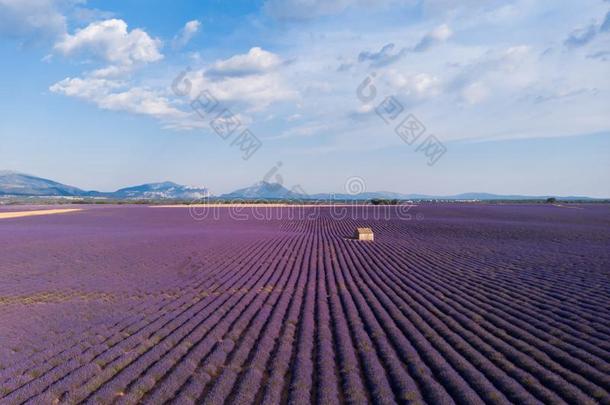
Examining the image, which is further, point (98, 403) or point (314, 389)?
point (314, 389)

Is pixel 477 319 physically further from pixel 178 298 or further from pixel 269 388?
pixel 178 298

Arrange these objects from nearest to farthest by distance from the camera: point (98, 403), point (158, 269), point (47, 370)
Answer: point (98, 403)
point (47, 370)
point (158, 269)

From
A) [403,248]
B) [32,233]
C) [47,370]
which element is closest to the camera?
[47,370]

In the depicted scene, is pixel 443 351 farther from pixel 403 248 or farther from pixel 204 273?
pixel 403 248

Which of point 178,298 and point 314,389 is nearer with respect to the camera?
point 314,389

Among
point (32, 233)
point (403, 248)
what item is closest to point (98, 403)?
point (403, 248)

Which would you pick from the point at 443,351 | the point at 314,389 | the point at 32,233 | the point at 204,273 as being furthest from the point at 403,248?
the point at 32,233
